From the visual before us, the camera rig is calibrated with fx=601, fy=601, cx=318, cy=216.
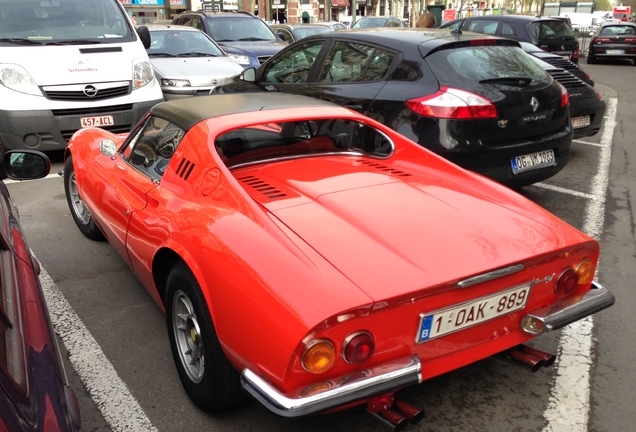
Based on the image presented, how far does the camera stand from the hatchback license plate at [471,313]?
7.41 feet

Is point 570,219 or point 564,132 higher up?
point 564,132

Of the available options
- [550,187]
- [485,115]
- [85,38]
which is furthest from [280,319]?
[85,38]

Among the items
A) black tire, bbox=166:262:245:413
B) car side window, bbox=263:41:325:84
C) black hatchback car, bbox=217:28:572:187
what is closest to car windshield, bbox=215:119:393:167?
black tire, bbox=166:262:245:413

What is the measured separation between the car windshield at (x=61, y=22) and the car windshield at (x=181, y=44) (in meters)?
2.12

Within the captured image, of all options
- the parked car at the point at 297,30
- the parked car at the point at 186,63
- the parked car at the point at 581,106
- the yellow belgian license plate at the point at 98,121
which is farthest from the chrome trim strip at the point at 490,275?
the parked car at the point at 297,30

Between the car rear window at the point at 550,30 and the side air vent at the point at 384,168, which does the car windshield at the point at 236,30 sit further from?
the side air vent at the point at 384,168

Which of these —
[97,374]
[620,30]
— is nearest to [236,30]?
[97,374]

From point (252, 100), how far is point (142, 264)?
3.89 feet

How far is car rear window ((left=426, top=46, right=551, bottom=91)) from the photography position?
4812 mm

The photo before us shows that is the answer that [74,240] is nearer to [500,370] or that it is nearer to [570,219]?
[500,370]

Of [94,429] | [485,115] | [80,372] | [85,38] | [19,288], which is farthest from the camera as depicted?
[85,38]

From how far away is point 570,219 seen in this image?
5305mm

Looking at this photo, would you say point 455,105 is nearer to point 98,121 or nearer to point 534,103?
point 534,103

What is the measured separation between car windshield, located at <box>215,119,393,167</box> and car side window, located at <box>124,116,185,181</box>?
30 centimetres
